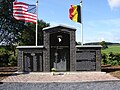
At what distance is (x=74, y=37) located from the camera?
29016 mm

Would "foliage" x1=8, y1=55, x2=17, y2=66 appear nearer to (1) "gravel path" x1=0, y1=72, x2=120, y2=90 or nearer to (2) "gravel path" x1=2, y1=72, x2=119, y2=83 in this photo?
(2) "gravel path" x1=2, y1=72, x2=119, y2=83

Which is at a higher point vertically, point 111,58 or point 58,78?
point 111,58

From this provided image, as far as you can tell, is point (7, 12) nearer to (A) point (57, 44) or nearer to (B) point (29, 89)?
(A) point (57, 44)

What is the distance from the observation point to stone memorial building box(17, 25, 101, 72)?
2861 cm

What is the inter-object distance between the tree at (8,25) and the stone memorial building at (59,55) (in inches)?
440

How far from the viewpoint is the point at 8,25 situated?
39.8 m

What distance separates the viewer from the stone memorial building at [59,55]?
28.6m

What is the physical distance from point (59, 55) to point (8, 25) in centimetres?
1313

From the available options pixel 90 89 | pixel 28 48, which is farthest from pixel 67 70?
pixel 90 89

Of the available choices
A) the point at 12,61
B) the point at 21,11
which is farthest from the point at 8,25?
the point at 21,11

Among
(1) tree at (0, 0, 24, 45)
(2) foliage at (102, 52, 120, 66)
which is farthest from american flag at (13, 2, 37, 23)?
(2) foliage at (102, 52, 120, 66)

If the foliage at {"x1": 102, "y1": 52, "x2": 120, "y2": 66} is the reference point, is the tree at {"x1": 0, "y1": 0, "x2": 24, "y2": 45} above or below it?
above

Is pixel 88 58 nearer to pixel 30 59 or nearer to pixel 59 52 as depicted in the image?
pixel 59 52

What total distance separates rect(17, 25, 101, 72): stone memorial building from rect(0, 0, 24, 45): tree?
11.2 m
